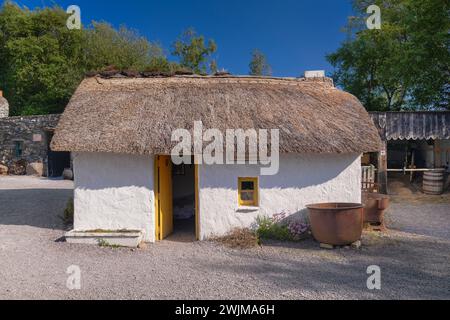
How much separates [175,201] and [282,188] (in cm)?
426

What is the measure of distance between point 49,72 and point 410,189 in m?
23.8

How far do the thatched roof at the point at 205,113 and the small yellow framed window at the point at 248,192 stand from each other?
1.13 metres

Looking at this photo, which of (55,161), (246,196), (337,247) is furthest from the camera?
(55,161)

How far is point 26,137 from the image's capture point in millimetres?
18453

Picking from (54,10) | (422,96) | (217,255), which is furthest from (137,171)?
(54,10)

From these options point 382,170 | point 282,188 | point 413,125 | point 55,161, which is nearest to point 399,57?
point 413,125

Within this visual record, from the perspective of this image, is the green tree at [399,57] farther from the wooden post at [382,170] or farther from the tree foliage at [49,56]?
the tree foliage at [49,56]

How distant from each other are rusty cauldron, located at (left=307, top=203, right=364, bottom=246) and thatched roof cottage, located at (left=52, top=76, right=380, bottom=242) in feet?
2.95

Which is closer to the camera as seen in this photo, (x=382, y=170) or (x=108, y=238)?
(x=108, y=238)

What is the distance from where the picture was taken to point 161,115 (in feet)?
27.5

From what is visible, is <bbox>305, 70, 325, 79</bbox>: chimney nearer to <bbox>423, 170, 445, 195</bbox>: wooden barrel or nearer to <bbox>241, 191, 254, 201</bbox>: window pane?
<bbox>241, 191, 254, 201</bbox>: window pane

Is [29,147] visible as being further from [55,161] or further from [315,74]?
[315,74]

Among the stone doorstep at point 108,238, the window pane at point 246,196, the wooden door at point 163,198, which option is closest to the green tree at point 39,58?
the wooden door at point 163,198

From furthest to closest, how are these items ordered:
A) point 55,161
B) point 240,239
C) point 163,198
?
point 55,161
point 163,198
point 240,239
